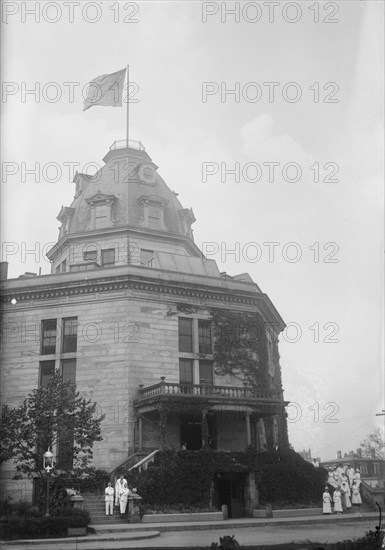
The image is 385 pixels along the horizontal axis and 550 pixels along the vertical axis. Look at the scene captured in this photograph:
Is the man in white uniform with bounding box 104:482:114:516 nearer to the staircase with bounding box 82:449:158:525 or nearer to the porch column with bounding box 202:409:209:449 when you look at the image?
the staircase with bounding box 82:449:158:525

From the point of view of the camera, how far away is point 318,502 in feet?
91.0

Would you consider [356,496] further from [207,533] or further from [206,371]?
[207,533]

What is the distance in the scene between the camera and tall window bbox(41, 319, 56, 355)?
32156mm

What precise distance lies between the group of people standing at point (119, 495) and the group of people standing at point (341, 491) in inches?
318

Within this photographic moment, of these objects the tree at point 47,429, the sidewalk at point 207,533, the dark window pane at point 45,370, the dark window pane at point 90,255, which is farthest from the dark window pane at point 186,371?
the dark window pane at point 90,255

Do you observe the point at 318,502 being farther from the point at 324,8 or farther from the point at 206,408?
the point at 324,8

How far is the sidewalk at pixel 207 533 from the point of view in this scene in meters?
17.0

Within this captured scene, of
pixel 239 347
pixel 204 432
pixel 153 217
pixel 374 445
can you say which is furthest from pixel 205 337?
pixel 374 445

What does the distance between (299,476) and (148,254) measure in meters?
17.5

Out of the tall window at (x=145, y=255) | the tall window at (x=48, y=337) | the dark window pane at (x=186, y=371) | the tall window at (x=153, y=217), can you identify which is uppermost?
the tall window at (x=153, y=217)

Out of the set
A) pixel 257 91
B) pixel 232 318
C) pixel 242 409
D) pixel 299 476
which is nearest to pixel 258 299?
pixel 232 318

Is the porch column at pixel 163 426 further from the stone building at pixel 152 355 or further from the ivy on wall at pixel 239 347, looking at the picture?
the ivy on wall at pixel 239 347

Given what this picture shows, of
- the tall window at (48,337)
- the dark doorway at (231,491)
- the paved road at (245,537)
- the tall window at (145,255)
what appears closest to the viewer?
the paved road at (245,537)

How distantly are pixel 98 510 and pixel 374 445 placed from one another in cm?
2539
